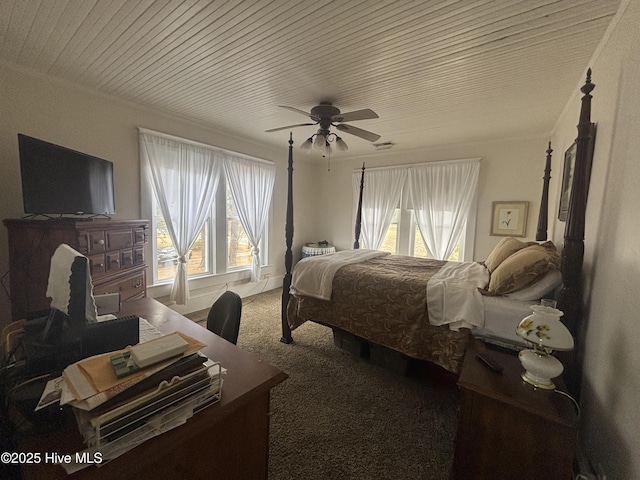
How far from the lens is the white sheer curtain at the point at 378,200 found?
4.65 meters

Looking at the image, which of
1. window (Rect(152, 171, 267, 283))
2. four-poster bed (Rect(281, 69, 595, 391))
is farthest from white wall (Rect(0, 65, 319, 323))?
four-poster bed (Rect(281, 69, 595, 391))

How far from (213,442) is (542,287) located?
212 centimetres

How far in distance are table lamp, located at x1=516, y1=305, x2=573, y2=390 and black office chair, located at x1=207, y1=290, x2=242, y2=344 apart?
1.45 m

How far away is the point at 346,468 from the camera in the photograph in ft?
4.90

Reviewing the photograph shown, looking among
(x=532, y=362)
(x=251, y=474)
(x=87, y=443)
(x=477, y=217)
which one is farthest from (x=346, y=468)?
(x=477, y=217)

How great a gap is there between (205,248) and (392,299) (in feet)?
9.45

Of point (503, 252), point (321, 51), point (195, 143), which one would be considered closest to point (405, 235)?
point (503, 252)

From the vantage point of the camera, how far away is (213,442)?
831 millimetres

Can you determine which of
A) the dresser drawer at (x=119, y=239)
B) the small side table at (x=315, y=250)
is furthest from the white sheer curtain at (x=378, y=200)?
the dresser drawer at (x=119, y=239)

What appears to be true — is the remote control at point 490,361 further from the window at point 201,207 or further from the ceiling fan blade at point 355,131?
the window at point 201,207

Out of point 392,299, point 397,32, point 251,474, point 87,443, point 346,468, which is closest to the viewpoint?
point 87,443

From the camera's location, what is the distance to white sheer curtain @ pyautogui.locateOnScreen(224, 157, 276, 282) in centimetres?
397

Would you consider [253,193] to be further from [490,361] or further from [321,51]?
[490,361]

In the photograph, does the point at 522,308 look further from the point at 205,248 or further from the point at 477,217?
the point at 205,248
